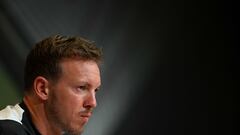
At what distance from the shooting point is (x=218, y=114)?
2184mm

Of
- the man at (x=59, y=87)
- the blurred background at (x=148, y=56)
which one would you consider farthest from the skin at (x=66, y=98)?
the blurred background at (x=148, y=56)

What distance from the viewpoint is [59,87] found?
3.89 ft

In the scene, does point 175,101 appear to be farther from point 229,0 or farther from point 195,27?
point 229,0

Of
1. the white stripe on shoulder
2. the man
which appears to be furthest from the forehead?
the white stripe on shoulder

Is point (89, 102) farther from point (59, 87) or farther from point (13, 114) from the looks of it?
point (13, 114)

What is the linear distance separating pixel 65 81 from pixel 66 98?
0.14ft

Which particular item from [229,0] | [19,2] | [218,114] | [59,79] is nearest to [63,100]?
[59,79]

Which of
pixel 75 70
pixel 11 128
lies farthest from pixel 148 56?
pixel 11 128

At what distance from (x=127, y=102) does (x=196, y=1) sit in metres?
0.59

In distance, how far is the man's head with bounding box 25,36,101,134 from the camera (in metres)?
1.18

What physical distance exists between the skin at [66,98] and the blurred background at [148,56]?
547 millimetres

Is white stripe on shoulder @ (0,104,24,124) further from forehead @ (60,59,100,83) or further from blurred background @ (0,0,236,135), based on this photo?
blurred background @ (0,0,236,135)

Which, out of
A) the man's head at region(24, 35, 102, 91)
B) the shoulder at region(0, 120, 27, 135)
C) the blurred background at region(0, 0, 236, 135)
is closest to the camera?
the shoulder at region(0, 120, 27, 135)

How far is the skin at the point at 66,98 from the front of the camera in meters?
1.18
